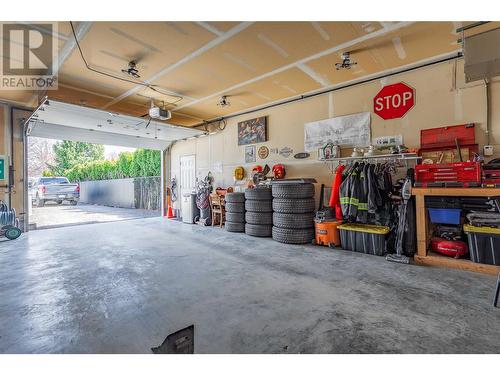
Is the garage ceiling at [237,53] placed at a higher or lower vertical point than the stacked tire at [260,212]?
higher

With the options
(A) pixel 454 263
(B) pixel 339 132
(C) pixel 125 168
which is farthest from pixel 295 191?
(C) pixel 125 168

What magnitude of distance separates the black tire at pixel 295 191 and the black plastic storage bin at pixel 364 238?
87 centimetres

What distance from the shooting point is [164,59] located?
3.77 metres

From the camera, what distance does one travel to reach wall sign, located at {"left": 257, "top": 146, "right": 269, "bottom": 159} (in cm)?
617

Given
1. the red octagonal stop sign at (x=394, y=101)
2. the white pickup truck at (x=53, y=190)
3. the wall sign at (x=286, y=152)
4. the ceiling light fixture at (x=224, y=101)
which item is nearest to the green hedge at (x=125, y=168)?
the white pickup truck at (x=53, y=190)

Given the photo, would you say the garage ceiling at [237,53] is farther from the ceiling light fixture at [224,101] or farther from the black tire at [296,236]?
the black tire at [296,236]

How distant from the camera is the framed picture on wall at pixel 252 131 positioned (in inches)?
244

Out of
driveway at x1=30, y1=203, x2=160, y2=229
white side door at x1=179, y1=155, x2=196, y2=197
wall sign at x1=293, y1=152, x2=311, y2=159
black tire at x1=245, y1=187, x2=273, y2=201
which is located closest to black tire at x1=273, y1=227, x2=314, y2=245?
black tire at x1=245, y1=187, x2=273, y2=201

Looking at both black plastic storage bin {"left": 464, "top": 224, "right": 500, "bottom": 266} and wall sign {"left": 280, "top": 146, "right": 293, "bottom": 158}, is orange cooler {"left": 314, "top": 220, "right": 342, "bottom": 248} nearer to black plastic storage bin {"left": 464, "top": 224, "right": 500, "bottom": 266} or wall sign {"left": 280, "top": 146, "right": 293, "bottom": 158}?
black plastic storage bin {"left": 464, "top": 224, "right": 500, "bottom": 266}

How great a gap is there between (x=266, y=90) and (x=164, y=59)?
7.12ft

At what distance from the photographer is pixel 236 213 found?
5848 millimetres

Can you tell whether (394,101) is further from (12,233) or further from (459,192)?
(12,233)

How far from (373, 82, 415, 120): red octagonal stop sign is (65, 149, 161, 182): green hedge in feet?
30.8

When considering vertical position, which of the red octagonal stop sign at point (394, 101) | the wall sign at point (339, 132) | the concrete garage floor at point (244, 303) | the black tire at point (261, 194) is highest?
the red octagonal stop sign at point (394, 101)
